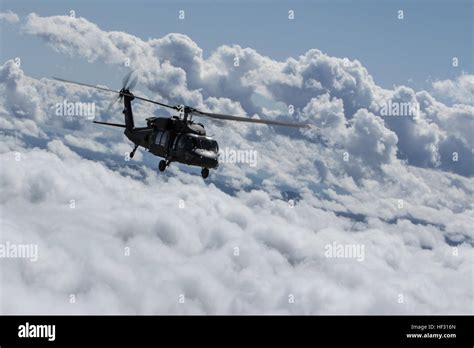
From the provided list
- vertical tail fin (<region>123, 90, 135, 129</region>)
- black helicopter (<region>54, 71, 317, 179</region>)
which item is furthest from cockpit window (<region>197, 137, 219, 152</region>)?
vertical tail fin (<region>123, 90, 135, 129</region>)

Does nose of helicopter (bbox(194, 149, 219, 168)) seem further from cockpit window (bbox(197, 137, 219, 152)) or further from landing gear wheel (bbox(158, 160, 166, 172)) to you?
landing gear wheel (bbox(158, 160, 166, 172))

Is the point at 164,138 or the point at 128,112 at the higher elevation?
the point at 128,112

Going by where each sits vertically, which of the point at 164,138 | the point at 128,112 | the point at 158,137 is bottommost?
the point at 164,138

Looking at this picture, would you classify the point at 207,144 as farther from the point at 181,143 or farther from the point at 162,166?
the point at 162,166

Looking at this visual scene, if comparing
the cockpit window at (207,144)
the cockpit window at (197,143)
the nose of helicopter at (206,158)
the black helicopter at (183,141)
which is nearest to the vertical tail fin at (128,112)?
the black helicopter at (183,141)

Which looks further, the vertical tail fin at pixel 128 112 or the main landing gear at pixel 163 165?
the vertical tail fin at pixel 128 112

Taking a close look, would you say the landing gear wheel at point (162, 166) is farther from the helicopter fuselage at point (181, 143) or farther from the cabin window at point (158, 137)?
the cabin window at point (158, 137)

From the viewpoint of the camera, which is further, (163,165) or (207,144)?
(163,165)

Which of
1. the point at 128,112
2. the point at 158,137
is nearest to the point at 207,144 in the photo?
the point at 158,137
